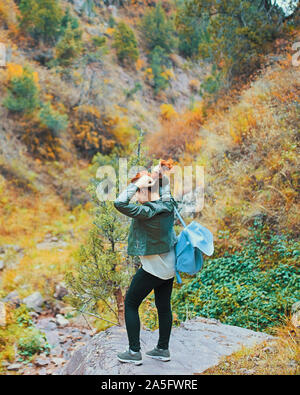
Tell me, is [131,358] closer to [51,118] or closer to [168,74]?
[51,118]

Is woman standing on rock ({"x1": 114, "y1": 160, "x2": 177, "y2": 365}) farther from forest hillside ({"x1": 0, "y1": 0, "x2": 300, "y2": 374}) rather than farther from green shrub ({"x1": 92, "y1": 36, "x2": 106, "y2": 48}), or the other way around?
green shrub ({"x1": 92, "y1": 36, "x2": 106, "y2": 48})

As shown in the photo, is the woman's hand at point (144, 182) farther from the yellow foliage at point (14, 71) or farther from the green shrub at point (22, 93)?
the yellow foliage at point (14, 71)

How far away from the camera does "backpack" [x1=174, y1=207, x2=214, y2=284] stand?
259 centimetres

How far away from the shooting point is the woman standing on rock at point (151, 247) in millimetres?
2605

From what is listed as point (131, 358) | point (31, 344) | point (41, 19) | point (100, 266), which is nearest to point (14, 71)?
point (41, 19)

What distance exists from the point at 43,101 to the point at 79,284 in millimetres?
7892

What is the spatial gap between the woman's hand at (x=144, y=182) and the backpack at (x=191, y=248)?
0.28 meters

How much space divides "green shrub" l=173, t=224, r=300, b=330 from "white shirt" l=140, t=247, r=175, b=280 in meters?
1.74

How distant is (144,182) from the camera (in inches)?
104

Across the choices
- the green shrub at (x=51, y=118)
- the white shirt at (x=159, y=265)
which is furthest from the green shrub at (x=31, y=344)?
the green shrub at (x=51, y=118)

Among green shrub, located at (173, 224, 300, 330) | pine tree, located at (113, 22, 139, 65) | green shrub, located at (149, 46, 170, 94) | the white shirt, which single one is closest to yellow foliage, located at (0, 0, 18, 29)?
pine tree, located at (113, 22, 139, 65)

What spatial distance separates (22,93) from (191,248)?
27.0 ft
